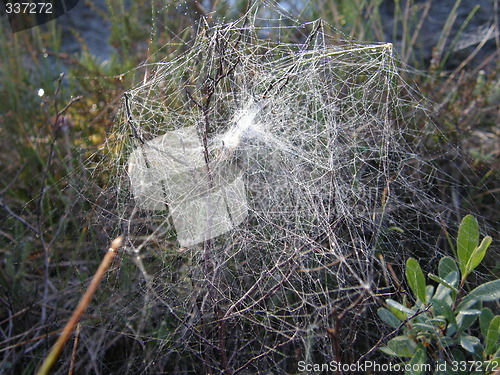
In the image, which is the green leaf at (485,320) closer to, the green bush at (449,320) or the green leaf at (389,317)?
the green bush at (449,320)

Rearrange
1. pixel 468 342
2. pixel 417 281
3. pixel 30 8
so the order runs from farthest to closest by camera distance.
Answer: pixel 30 8, pixel 417 281, pixel 468 342

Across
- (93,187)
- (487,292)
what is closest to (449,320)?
(487,292)

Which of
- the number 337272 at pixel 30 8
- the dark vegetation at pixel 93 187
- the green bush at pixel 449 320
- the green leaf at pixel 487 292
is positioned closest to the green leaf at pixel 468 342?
the green bush at pixel 449 320

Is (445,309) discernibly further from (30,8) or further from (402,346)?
(30,8)

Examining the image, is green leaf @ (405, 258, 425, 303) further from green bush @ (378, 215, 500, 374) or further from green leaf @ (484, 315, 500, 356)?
green leaf @ (484, 315, 500, 356)

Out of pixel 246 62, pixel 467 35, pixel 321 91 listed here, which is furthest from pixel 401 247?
pixel 467 35

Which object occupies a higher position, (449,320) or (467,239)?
(467,239)
